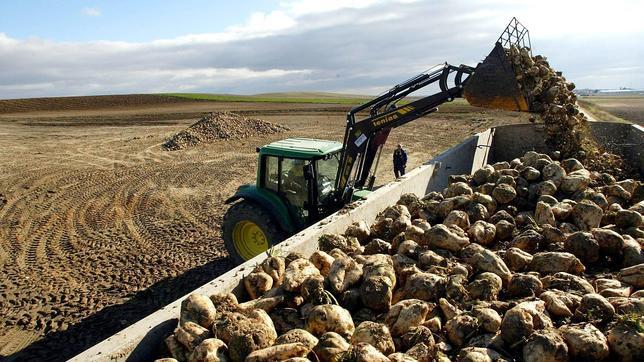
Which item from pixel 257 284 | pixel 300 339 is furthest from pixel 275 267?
pixel 300 339

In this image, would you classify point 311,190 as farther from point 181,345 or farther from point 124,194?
point 124,194

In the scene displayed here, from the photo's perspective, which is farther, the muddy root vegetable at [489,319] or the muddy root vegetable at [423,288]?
the muddy root vegetable at [423,288]

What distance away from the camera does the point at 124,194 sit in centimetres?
1156

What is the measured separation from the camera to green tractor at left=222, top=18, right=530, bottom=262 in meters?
6.00

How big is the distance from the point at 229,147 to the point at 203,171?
4767 millimetres

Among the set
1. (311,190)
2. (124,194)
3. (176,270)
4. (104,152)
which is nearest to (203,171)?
(124,194)

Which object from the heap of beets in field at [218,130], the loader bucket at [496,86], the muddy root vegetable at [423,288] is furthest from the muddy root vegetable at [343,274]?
the heap of beets in field at [218,130]

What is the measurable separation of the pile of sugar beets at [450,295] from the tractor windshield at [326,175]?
1.48m

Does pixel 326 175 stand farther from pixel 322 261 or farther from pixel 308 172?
pixel 322 261

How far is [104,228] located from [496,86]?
24.0ft

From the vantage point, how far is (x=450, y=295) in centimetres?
328

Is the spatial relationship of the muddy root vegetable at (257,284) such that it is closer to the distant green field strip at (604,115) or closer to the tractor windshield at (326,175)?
the tractor windshield at (326,175)

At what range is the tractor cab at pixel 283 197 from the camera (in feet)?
19.9

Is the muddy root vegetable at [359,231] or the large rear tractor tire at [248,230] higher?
the muddy root vegetable at [359,231]
